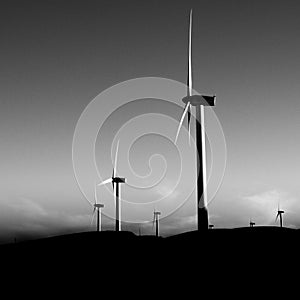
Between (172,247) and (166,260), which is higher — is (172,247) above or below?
above

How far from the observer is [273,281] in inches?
1512

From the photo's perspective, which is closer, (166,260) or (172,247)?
(166,260)

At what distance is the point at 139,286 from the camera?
3944 centimetres

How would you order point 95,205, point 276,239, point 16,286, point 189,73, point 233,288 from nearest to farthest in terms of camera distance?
1. point 233,288
2. point 16,286
3. point 276,239
4. point 189,73
5. point 95,205

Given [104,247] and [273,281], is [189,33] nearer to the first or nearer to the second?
[104,247]

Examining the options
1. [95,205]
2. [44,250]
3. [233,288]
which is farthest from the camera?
[95,205]

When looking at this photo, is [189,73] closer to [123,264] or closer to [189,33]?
[189,33]

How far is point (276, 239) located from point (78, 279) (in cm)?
2033

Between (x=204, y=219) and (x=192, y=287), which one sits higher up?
(x=204, y=219)

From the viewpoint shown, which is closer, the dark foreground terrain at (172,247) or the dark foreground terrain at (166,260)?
the dark foreground terrain at (166,260)

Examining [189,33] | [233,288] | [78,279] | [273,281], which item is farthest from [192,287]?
[189,33]

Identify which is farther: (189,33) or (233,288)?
(189,33)

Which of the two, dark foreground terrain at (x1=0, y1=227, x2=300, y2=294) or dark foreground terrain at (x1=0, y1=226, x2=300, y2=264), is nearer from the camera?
dark foreground terrain at (x1=0, y1=227, x2=300, y2=294)

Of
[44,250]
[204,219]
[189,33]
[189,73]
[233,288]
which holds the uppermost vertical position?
[189,33]
